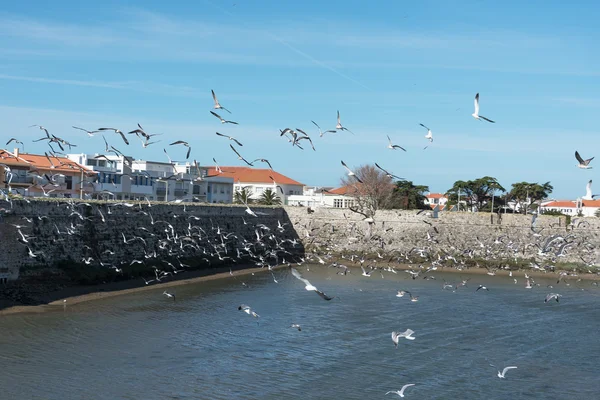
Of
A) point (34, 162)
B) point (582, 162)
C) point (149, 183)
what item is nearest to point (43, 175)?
point (34, 162)

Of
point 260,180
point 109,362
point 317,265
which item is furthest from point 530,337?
point 260,180

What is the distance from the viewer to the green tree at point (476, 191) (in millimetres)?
63062

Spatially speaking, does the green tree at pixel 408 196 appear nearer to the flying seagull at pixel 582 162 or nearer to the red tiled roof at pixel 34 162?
the red tiled roof at pixel 34 162

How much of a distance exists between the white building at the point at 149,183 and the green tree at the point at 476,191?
1919cm

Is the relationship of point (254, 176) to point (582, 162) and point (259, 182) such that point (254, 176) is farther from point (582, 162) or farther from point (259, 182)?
point (582, 162)

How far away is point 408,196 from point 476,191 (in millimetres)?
5676

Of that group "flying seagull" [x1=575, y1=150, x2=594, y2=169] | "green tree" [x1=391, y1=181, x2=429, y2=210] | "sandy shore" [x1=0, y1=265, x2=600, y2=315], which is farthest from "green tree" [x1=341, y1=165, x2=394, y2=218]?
"flying seagull" [x1=575, y1=150, x2=594, y2=169]

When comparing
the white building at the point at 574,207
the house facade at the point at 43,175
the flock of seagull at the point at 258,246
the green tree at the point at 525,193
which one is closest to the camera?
the flock of seagull at the point at 258,246

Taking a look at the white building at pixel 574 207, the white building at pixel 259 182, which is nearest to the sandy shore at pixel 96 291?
the white building at pixel 259 182

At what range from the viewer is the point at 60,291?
26125 mm

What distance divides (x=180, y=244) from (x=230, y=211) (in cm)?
654

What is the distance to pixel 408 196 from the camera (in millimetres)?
64875

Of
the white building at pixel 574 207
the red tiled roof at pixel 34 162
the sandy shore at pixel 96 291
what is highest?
the red tiled roof at pixel 34 162

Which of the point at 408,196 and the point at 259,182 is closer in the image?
the point at 408,196
